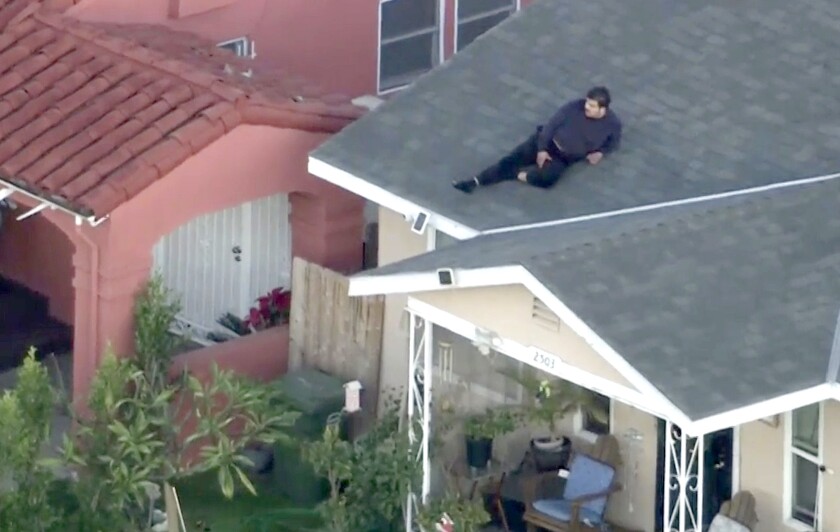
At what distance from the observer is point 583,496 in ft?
53.4

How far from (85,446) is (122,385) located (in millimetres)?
673

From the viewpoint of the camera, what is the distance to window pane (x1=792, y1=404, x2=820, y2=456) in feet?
49.8

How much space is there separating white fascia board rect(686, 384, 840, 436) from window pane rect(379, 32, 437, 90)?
34.7 feet

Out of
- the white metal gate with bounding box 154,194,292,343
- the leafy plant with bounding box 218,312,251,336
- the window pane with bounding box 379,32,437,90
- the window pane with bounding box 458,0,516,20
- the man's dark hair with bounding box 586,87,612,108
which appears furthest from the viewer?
the window pane with bounding box 458,0,516,20

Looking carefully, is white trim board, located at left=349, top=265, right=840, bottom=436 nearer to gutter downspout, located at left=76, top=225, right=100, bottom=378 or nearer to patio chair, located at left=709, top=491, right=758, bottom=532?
patio chair, located at left=709, top=491, right=758, bottom=532

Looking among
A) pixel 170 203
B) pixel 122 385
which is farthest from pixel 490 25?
pixel 122 385

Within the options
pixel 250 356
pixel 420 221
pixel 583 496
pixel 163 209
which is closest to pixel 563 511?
pixel 583 496

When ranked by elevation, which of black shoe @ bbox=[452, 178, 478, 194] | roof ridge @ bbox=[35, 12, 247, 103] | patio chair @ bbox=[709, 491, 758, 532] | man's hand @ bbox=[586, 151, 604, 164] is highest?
man's hand @ bbox=[586, 151, 604, 164]

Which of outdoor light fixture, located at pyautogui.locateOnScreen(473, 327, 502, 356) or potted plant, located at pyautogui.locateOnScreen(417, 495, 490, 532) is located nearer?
outdoor light fixture, located at pyautogui.locateOnScreen(473, 327, 502, 356)

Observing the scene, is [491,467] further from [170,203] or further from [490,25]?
[490,25]

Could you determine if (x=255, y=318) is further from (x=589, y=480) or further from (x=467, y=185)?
(x=589, y=480)

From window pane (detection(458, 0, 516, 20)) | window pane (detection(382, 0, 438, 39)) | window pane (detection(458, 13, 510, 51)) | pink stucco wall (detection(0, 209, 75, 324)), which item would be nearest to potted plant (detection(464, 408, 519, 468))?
pink stucco wall (detection(0, 209, 75, 324))

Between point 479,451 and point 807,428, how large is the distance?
3083 mm

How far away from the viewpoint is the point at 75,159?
17.9 m
